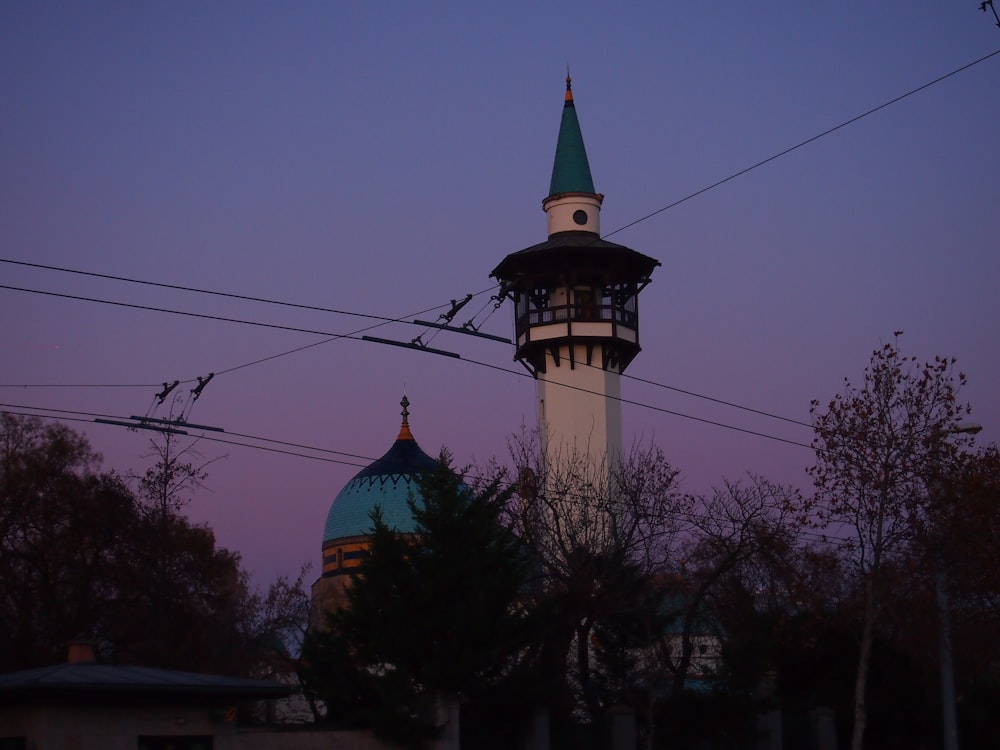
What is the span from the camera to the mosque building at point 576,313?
142ft

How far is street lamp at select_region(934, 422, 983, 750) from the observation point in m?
25.6

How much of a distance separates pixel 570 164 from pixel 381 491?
18.0m

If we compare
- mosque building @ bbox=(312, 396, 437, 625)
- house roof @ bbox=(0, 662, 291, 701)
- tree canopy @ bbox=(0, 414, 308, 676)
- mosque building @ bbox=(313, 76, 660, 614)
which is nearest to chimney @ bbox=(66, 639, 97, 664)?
house roof @ bbox=(0, 662, 291, 701)

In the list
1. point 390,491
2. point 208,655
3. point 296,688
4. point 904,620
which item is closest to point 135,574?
point 208,655

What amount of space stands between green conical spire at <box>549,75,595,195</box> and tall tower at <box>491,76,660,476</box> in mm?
118

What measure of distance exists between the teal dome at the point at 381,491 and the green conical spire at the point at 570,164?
601 inches

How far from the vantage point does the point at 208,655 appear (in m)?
34.9

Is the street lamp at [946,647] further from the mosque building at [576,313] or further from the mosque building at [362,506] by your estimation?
the mosque building at [362,506]

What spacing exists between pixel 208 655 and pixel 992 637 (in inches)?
694

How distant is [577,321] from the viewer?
43.6 metres

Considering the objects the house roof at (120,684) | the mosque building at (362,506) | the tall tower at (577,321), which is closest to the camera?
the house roof at (120,684)

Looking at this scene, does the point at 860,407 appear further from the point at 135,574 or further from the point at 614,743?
the point at 135,574

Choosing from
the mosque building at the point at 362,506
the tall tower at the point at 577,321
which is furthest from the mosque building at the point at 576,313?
the mosque building at the point at 362,506

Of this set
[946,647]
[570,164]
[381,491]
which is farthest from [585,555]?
[381,491]
